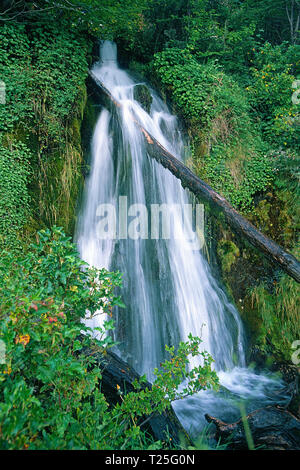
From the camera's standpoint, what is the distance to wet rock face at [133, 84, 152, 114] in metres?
6.14

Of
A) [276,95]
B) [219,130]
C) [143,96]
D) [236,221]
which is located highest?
[276,95]

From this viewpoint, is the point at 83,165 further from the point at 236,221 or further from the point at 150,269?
the point at 236,221

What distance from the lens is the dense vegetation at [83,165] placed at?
61.5 inches

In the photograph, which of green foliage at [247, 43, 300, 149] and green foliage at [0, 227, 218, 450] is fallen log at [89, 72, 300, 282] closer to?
green foliage at [0, 227, 218, 450]

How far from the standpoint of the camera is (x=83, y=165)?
4.99 m

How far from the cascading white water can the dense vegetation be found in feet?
1.45

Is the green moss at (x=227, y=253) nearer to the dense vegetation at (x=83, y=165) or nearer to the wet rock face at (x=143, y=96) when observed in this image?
the dense vegetation at (x=83, y=165)

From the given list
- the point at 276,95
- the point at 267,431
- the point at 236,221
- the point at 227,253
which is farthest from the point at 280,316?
the point at 276,95

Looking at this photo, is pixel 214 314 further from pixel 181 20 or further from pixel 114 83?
pixel 181 20

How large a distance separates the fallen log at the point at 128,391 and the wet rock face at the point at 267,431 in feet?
1.62

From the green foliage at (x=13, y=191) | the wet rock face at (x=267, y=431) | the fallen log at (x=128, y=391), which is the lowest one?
the wet rock face at (x=267, y=431)

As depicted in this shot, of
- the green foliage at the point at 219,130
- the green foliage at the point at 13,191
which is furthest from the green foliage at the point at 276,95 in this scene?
the green foliage at the point at 13,191

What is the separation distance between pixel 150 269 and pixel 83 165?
7.38 ft
